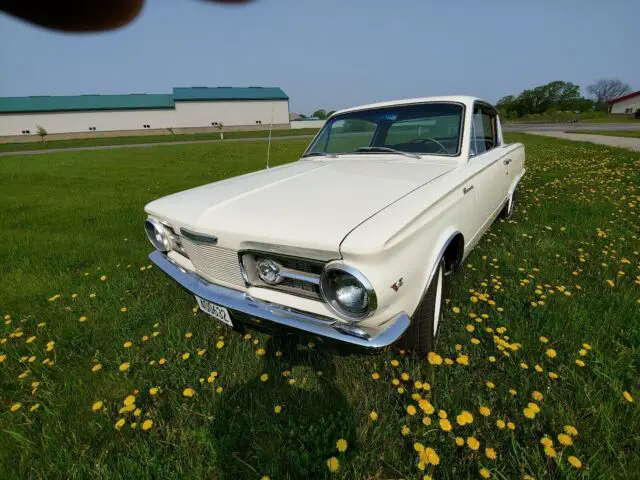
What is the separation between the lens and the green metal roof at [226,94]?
57562 millimetres

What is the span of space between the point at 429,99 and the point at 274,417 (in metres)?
2.76

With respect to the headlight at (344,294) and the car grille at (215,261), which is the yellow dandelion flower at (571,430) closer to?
the headlight at (344,294)

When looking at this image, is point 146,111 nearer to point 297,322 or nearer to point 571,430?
point 297,322

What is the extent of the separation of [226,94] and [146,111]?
45.0ft

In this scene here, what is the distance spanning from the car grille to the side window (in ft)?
7.18

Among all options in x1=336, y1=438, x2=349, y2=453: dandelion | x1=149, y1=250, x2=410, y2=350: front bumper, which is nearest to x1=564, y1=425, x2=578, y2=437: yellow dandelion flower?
x1=149, y1=250, x2=410, y2=350: front bumper

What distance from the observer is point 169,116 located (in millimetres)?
56438

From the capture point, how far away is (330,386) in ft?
6.03

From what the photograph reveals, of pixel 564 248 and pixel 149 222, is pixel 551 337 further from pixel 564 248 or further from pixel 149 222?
pixel 149 222

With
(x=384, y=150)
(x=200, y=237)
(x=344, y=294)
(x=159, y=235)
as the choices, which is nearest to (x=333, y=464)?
(x=344, y=294)

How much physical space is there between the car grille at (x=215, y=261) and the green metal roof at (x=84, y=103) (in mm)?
63985

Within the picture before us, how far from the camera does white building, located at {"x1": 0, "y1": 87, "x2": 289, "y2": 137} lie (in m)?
50.8

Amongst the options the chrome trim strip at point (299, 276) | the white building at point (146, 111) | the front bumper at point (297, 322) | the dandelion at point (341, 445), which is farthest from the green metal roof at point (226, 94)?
the dandelion at point (341, 445)

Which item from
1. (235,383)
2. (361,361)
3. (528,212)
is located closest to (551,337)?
(361,361)
